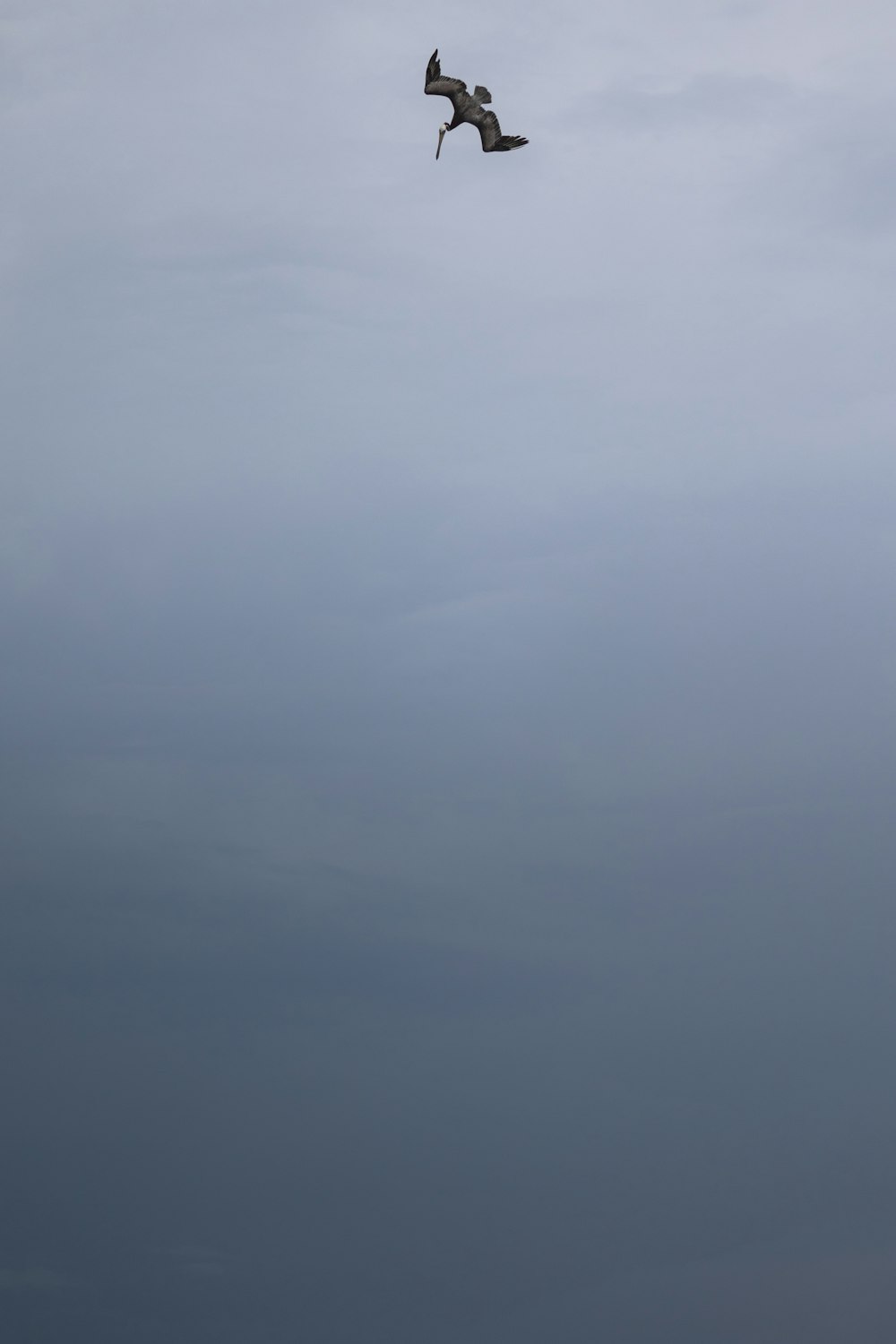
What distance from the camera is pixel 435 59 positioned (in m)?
116

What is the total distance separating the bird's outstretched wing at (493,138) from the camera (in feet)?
383

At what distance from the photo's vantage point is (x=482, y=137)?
118 metres

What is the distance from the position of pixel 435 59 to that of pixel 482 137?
11.4 feet

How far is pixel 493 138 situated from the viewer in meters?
117

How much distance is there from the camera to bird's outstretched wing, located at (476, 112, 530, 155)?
116875mm
